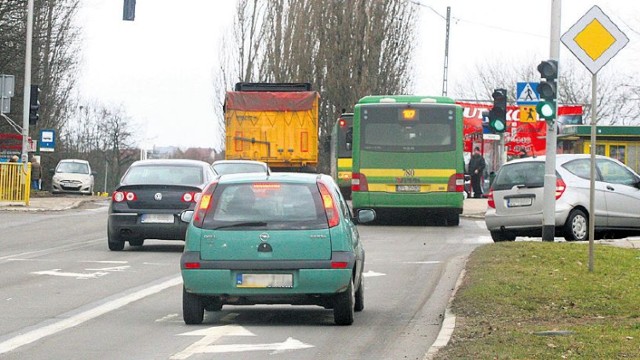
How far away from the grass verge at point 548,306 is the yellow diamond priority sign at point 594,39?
2.54 meters

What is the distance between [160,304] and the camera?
571 inches

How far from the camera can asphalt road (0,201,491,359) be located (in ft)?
35.7

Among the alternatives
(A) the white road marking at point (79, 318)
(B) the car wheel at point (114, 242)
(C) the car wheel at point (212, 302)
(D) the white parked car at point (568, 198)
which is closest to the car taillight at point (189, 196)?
(B) the car wheel at point (114, 242)

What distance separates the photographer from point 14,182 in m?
39.6

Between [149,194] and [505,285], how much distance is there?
870 centimetres


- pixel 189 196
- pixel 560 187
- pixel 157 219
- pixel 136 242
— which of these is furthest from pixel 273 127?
pixel 157 219

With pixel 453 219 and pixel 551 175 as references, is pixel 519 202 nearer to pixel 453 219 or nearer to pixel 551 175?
pixel 551 175

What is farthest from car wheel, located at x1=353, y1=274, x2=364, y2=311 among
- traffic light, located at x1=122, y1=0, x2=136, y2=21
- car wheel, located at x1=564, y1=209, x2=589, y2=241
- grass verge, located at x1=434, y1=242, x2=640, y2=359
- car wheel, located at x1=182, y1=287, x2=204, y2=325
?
traffic light, located at x1=122, y1=0, x2=136, y2=21

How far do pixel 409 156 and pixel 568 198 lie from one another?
7.20m

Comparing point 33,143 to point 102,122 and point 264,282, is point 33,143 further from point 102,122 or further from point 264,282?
point 102,122

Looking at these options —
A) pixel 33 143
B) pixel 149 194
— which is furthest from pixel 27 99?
pixel 149 194

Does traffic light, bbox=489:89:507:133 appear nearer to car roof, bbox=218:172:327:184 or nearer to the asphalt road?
the asphalt road

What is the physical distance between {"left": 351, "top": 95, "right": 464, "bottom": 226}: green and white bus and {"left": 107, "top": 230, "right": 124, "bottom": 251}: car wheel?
9.08 metres

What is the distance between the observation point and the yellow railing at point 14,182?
39.3 m
